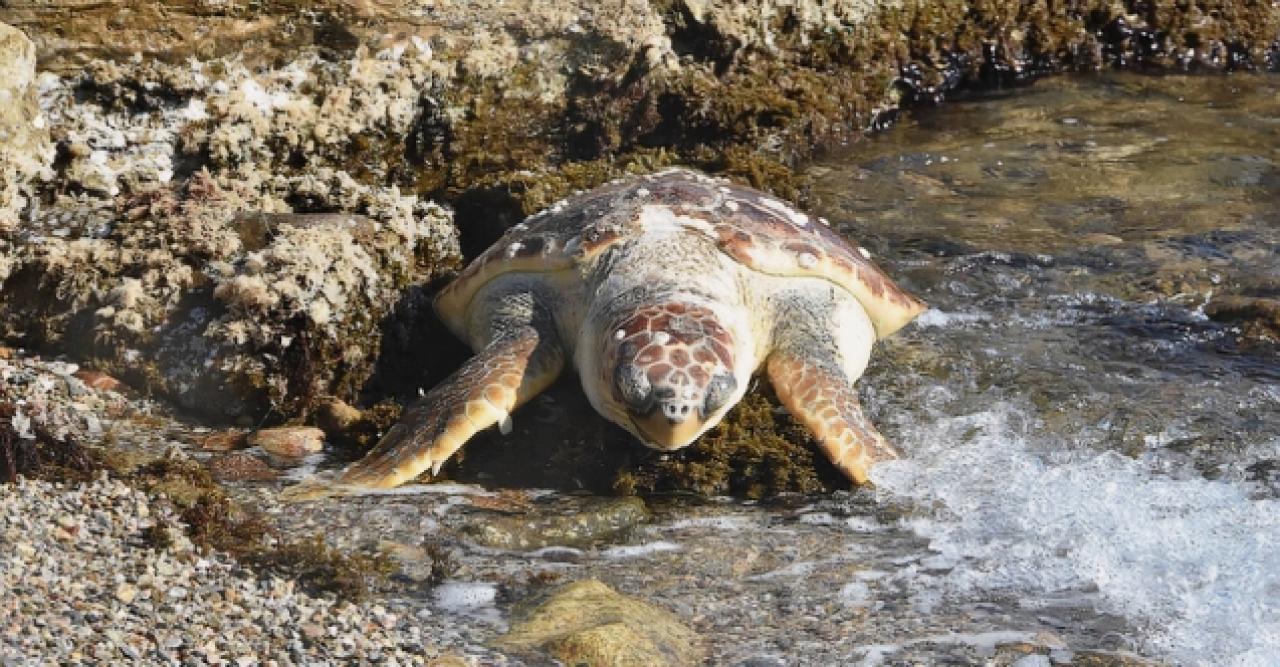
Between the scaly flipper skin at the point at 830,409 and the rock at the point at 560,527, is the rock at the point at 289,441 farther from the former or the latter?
the scaly flipper skin at the point at 830,409

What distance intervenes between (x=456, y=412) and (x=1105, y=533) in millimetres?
2434

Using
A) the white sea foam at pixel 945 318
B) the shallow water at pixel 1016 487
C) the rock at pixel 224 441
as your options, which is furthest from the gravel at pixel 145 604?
the white sea foam at pixel 945 318

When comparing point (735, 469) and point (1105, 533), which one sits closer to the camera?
point (1105, 533)

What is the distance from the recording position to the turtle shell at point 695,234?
21.1 ft

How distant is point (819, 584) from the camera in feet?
16.2

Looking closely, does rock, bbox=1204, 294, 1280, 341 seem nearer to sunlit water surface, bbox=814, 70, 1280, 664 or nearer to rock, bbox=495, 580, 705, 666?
sunlit water surface, bbox=814, 70, 1280, 664

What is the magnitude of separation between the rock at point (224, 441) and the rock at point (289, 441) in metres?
0.04

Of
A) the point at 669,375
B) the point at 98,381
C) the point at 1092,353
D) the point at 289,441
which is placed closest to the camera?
the point at 669,375

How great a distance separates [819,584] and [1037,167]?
509cm

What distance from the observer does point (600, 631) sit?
14.3 ft

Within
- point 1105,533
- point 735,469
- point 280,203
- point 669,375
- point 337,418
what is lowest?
point 1105,533

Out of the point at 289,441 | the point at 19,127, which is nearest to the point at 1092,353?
the point at 289,441

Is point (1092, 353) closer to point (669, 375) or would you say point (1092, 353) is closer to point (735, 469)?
point (735, 469)

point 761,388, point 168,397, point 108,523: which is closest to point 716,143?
point 761,388
